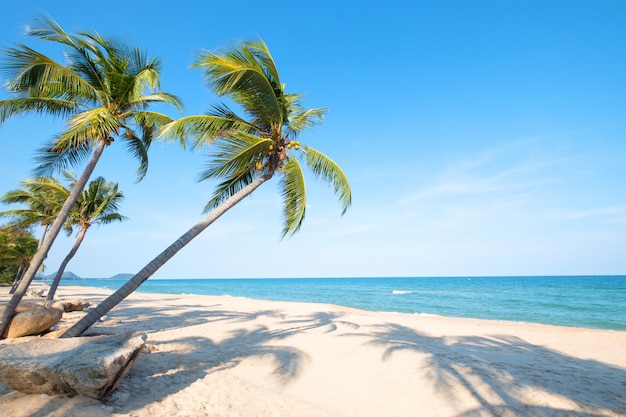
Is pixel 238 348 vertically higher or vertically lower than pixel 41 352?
lower

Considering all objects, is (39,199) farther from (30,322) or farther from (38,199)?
(30,322)

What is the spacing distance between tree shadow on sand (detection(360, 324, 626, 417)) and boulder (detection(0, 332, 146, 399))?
4783 millimetres

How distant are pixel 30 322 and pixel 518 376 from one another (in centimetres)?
1001

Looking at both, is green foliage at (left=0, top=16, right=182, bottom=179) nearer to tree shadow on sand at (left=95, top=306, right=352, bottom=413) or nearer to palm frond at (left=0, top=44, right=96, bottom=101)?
palm frond at (left=0, top=44, right=96, bottom=101)

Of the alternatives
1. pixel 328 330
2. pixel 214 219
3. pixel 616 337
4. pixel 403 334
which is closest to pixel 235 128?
pixel 214 219

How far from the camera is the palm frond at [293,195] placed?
7980 mm

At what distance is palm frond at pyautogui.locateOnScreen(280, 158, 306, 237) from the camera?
7980mm

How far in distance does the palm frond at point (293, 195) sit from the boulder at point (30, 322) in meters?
5.73

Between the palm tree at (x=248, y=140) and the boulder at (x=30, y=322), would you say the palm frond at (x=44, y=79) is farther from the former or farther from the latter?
the boulder at (x=30, y=322)

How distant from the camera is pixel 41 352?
160 inches

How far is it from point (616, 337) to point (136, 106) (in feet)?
55.3

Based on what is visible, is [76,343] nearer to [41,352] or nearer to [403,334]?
[41,352]

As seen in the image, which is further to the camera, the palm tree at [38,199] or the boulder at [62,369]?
the palm tree at [38,199]

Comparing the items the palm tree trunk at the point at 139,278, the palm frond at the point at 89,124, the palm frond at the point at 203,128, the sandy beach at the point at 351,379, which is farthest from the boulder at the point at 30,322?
the palm frond at the point at 203,128
